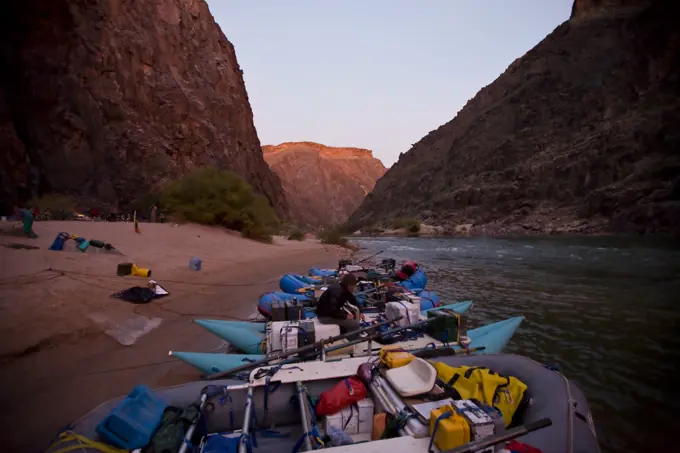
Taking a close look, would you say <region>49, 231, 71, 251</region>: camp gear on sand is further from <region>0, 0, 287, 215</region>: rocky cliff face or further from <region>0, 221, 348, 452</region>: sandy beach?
<region>0, 0, 287, 215</region>: rocky cliff face

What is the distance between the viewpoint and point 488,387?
3672 mm

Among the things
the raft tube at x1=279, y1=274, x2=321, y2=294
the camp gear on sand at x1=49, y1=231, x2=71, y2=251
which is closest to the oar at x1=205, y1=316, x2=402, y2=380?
the raft tube at x1=279, y1=274, x2=321, y2=294

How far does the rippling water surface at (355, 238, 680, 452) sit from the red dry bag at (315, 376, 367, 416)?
3101mm

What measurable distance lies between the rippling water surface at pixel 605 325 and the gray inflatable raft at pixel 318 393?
1344mm

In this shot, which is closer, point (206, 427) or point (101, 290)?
point (206, 427)

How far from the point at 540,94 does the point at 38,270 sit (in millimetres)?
72426

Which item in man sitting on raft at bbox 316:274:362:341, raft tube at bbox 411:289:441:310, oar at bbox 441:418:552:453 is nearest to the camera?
oar at bbox 441:418:552:453

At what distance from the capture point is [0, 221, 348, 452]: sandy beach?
449 centimetres

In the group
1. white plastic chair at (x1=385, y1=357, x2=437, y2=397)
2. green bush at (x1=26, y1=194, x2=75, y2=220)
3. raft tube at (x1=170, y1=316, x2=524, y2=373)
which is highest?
green bush at (x1=26, y1=194, x2=75, y2=220)

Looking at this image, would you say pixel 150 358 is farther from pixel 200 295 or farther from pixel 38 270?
pixel 38 270

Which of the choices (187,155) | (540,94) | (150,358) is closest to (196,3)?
(187,155)

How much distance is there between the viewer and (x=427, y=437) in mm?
2727

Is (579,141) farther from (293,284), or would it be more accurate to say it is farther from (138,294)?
(138,294)

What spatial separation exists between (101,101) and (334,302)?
27.3 m
